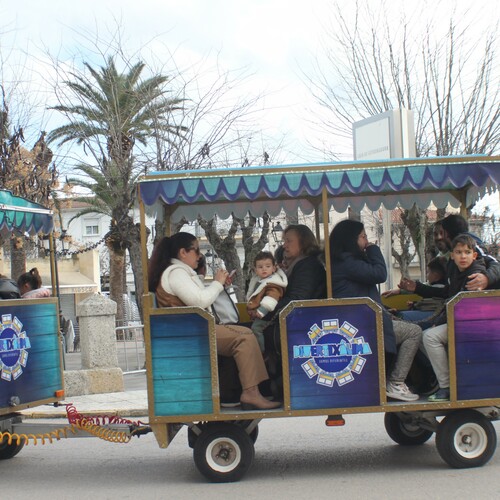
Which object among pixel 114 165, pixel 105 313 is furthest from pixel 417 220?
pixel 114 165

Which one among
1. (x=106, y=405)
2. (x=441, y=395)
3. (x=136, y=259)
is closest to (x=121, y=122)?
(x=136, y=259)

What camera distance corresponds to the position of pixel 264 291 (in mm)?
6723

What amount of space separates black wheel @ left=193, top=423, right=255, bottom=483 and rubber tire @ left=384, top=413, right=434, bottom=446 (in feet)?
6.02

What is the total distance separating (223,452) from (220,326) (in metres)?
1.00

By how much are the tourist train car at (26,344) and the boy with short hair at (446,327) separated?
11.5 ft

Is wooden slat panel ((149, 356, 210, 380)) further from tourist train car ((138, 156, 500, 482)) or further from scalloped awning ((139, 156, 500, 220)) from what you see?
scalloped awning ((139, 156, 500, 220))

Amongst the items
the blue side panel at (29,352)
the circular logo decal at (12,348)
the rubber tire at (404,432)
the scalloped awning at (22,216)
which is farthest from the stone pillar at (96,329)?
the rubber tire at (404,432)

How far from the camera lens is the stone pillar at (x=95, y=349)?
40.8ft

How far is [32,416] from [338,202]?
5.51m

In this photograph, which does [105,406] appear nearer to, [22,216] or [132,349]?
[22,216]

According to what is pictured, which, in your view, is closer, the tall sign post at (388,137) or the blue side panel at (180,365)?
the blue side panel at (180,365)

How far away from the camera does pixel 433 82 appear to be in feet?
62.0

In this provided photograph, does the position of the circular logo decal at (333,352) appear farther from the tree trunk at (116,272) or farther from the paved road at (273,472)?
the tree trunk at (116,272)

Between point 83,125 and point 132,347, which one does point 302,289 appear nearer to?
point 132,347
